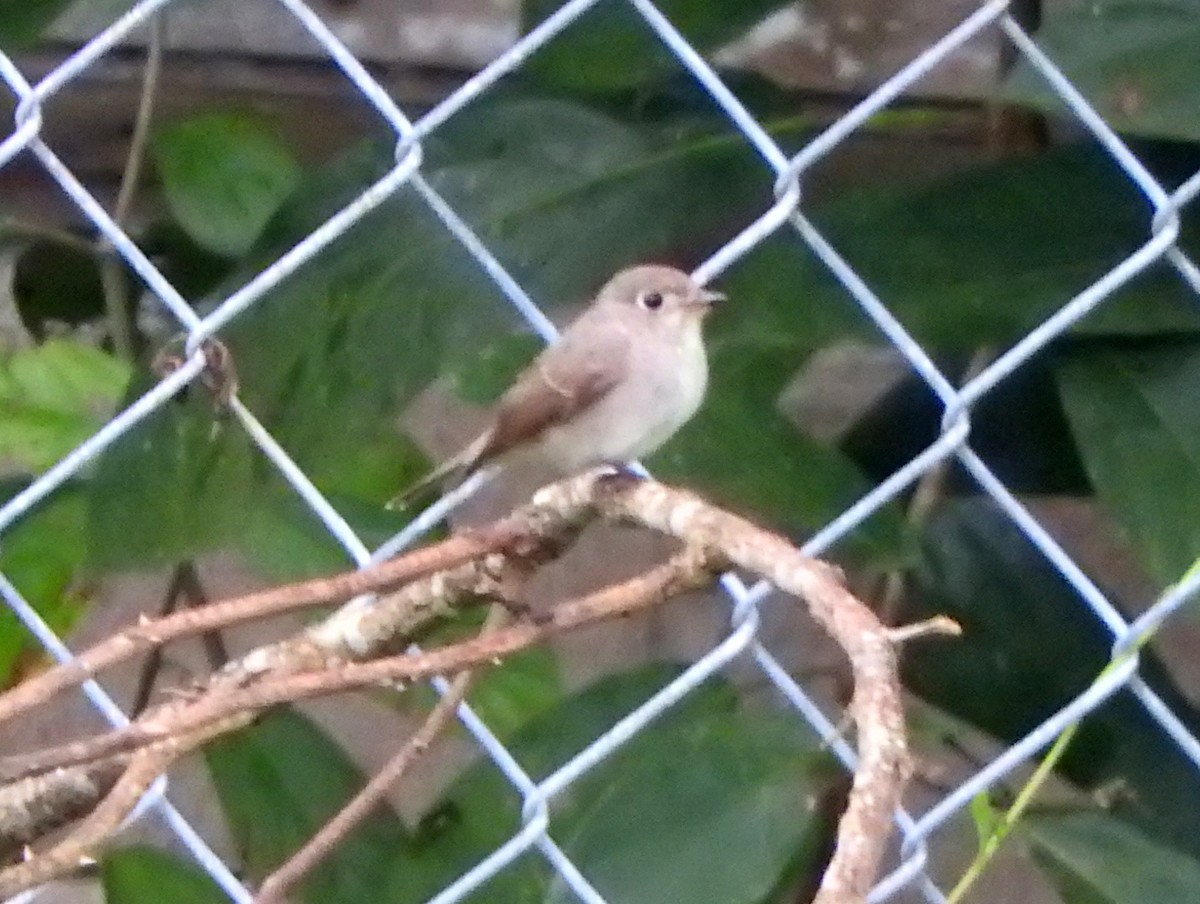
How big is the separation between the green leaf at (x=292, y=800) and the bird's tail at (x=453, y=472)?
0.41ft

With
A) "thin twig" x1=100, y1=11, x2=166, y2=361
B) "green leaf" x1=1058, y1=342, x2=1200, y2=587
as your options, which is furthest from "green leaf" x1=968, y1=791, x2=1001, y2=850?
"thin twig" x1=100, y1=11, x2=166, y2=361

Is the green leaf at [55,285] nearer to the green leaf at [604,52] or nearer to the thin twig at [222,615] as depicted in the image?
the green leaf at [604,52]

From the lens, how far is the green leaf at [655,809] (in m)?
0.84

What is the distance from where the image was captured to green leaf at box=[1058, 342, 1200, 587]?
86 centimetres

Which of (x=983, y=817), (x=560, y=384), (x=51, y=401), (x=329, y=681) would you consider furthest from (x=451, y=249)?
(x=329, y=681)

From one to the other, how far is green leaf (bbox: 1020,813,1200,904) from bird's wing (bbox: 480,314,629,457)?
285mm

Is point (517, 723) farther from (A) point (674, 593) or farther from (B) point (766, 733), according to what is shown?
(A) point (674, 593)

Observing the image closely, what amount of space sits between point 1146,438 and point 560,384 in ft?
0.87

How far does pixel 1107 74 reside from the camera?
2.80ft

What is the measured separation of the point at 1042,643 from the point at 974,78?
490 mm

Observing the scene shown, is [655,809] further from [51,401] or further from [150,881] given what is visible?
[51,401]

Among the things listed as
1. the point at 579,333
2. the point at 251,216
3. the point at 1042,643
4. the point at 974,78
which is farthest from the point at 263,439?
the point at 974,78

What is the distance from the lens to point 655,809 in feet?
2.86

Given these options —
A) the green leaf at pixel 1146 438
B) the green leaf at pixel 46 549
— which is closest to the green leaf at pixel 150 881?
the green leaf at pixel 46 549
